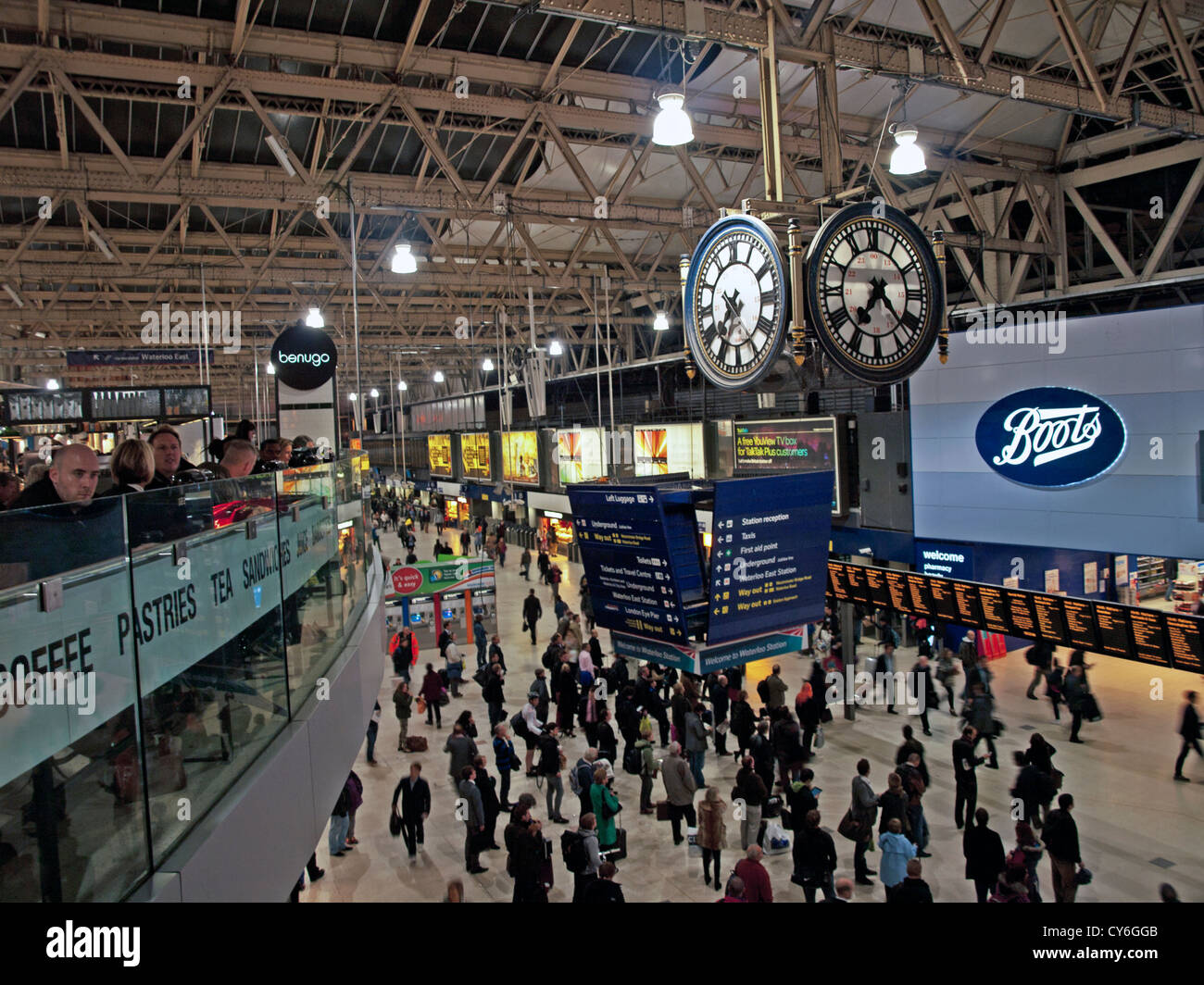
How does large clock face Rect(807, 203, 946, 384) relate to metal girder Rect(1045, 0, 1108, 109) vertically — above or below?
below

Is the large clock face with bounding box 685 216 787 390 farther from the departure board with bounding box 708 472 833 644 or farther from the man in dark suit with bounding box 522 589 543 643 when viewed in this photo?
the man in dark suit with bounding box 522 589 543 643

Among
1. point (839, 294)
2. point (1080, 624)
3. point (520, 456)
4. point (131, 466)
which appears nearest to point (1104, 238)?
point (1080, 624)

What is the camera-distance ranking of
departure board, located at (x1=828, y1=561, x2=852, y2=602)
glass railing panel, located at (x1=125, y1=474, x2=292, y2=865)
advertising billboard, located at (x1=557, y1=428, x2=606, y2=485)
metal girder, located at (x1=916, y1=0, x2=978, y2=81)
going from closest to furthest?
glass railing panel, located at (x1=125, y1=474, x2=292, y2=865), metal girder, located at (x1=916, y1=0, x2=978, y2=81), departure board, located at (x1=828, y1=561, x2=852, y2=602), advertising billboard, located at (x1=557, y1=428, x2=606, y2=485)

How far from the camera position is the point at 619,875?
377 inches

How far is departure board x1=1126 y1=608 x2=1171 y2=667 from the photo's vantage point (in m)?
10.4

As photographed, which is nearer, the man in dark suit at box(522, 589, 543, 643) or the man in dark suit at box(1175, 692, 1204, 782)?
the man in dark suit at box(1175, 692, 1204, 782)

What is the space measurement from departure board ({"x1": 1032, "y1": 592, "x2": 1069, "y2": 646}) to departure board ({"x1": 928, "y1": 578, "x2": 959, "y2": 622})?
1361mm

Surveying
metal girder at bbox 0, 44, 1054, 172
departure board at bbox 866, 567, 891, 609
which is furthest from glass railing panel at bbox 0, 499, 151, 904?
departure board at bbox 866, 567, 891, 609

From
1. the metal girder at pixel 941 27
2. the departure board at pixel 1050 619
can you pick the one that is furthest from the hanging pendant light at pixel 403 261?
the departure board at pixel 1050 619

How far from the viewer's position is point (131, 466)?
14.9 feet

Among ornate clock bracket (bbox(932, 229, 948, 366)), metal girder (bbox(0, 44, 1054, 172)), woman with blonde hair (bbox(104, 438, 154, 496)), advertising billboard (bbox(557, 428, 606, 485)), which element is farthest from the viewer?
advertising billboard (bbox(557, 428, 606, 485))

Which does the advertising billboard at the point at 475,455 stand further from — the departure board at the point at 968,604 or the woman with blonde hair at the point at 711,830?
the woman with blonde hair at the point at 711,830

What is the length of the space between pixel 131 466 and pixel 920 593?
12284mm

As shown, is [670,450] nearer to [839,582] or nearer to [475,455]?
[839,582]
